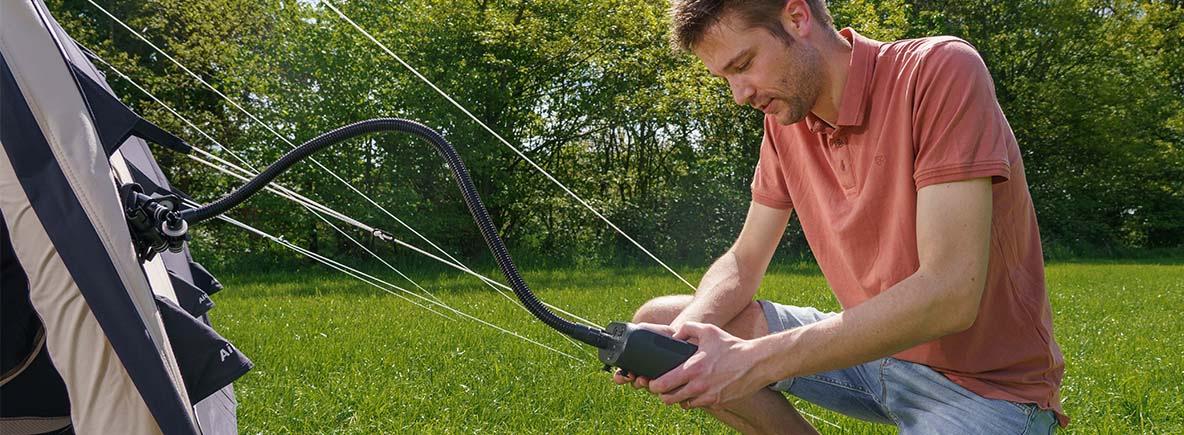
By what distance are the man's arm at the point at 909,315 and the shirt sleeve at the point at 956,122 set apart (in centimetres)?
3

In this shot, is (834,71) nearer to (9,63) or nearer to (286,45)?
(9,63)

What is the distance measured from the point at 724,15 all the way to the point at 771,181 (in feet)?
1.83

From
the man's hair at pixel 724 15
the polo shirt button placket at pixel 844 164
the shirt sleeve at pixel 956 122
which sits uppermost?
the man's hair at pixel 724 15

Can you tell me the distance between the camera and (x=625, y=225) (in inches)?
448

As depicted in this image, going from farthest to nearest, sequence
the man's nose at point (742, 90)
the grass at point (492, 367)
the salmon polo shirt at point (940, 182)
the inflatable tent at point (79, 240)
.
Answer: the grass at point (492, 367) → the man's nose at point (742, 90) → the salmon polo shirt at point (940, 182) → the inflatable tent at point (79, 240)

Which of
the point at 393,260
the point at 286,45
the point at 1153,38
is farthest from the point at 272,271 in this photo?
the point at 1153,38

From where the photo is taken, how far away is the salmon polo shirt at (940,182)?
1689 millimetres

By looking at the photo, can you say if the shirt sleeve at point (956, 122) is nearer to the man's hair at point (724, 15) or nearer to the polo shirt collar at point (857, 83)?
the polo shirt collar at point (857, 83)

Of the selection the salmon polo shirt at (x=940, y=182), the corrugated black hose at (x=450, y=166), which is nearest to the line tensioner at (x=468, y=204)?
the corrugated black hose at (x=450, y=166)

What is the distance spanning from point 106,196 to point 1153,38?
62.7 feet

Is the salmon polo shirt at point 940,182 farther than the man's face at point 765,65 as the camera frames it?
No

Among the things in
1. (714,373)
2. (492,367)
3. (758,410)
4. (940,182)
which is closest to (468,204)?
(714,373)

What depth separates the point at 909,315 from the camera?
5.37 feet

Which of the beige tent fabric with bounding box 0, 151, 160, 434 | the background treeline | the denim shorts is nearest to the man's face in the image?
the denim shorts
